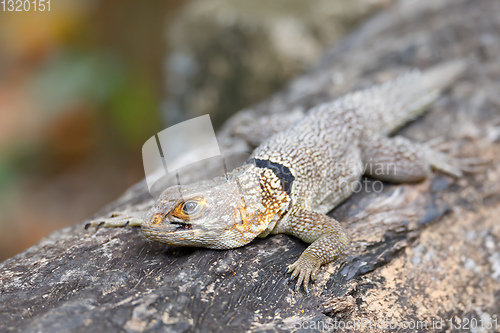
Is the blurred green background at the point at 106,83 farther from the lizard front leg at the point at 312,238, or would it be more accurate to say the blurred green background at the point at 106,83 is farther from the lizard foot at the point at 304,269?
the lizard foot at the point at 304,269

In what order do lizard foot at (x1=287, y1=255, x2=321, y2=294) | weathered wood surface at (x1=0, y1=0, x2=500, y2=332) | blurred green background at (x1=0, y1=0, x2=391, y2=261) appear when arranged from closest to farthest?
weathered wood surface at (x1=0, y1=0, x2=500, y2=332), lizard foot at (x1=287, y1=255, x2=321, y2=294), blurred green background at (x1=0, y1=0, x2=391, y2=261)

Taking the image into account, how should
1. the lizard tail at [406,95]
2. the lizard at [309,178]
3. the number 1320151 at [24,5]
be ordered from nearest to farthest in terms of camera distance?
1. the lizard at [309,178]
2. the lizard tail at [406,95]
3. the number 1320151 at [24,5]

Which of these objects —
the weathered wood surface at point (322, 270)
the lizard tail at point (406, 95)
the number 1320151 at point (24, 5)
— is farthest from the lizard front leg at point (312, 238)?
the number 1320151 at point (24, 5)

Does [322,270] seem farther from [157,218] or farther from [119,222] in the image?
[119,222]

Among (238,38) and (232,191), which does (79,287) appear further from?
(238,38)

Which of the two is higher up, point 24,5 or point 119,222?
point 24,5

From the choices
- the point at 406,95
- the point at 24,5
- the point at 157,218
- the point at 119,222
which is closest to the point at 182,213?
the point at 157,218

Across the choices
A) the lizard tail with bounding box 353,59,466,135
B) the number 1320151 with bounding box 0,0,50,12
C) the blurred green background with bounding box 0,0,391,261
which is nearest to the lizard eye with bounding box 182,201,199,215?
the lizard tail with bounding box 353,59,466,135

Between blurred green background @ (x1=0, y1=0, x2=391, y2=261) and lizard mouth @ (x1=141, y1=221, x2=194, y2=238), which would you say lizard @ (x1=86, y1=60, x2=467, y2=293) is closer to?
lizard mouth @ (x1=141, y1=221, x2=194, y2=238)
